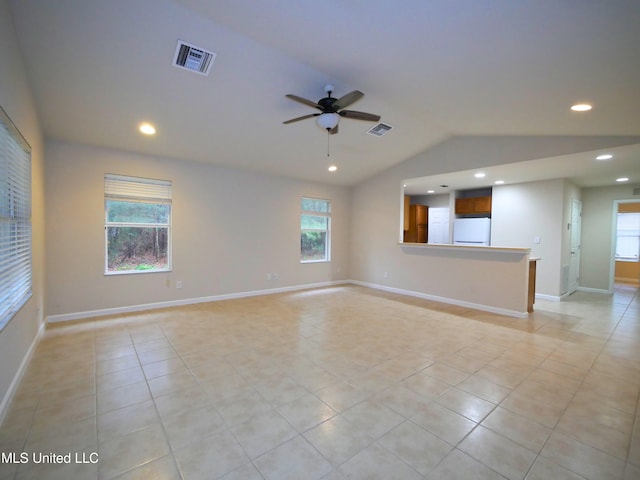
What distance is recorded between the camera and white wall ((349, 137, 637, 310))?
13.8 ft

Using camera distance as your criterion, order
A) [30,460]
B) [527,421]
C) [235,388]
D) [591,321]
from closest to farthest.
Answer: [30,460]
[527,421]
[235,388]
[591,321]

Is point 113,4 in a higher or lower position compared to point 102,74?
higher

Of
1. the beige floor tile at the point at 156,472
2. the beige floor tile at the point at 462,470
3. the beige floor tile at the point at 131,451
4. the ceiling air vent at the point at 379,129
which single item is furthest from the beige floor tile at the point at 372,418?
the ceiling air vent at the point at 379,129

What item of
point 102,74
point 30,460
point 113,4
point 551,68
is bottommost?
point 30,460

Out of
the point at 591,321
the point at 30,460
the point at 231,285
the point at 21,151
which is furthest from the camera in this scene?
the point at 231,285

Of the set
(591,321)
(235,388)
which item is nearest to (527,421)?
(235,388)

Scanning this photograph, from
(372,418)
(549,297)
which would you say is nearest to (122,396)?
(372,418)

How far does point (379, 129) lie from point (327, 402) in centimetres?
378

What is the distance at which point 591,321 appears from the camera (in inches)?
173

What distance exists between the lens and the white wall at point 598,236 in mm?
6457

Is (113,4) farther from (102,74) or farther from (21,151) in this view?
(21,151)

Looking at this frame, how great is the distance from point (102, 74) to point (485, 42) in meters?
3.39

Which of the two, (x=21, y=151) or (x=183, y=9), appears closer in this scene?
(x=183, y=9)

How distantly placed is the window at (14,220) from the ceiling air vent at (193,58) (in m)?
1.38
